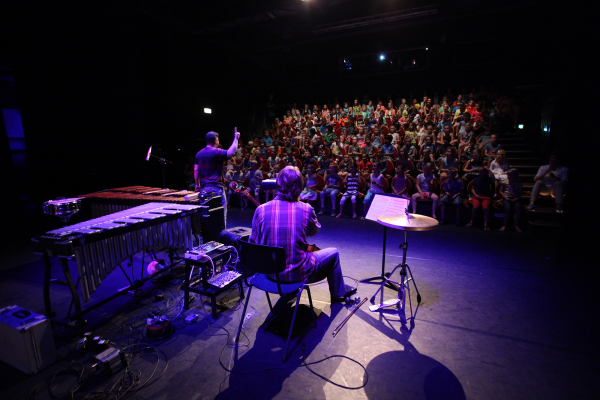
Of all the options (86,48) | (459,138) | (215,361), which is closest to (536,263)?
(215,361)

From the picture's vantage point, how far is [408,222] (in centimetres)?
255


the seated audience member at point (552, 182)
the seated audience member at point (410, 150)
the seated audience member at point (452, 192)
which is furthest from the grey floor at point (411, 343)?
the seated audience member at point (410, 150)

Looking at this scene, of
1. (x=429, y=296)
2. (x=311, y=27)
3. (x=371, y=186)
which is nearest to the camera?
(x=429, y=296)

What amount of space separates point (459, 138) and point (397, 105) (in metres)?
4.78

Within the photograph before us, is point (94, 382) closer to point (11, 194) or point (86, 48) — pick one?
point (11, 194)

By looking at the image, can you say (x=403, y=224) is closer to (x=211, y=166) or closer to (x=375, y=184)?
(x=211, y=166)

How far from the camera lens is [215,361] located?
2193 mm

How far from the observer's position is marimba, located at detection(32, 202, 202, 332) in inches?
90.3

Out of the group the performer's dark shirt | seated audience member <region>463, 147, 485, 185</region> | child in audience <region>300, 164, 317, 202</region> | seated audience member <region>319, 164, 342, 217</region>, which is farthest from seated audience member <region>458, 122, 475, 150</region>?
the performer's dark shirt

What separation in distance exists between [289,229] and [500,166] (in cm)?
619

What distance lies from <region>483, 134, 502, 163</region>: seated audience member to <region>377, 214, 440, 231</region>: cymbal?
5.26 meters

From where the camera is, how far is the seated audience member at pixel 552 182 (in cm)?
552

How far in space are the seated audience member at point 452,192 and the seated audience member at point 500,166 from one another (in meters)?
0.98

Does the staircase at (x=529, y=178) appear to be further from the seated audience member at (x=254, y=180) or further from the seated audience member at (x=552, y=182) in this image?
the seated audience member at (x=254, y=180)
